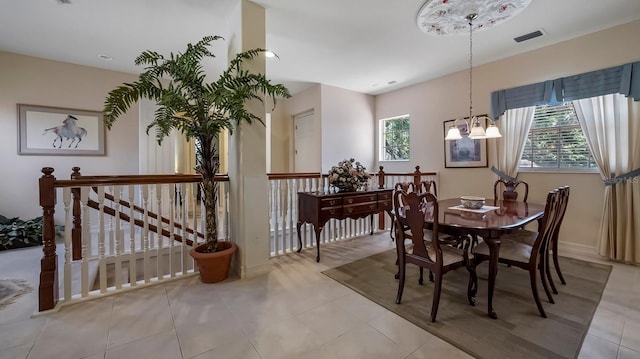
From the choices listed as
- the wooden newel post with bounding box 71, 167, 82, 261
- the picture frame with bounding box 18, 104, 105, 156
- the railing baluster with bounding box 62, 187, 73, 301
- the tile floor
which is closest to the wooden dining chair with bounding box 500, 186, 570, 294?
the tile floor

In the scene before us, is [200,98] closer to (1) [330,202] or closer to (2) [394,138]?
(1) [330,202]

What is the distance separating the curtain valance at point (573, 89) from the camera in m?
2.92

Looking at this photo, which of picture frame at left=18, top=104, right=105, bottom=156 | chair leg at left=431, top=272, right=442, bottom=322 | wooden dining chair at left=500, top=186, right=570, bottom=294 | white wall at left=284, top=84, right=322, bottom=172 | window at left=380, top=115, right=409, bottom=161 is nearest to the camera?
chair leg at left=431, top=272, right=442, bottom=322

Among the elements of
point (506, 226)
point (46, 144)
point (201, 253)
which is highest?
point (46, 144)

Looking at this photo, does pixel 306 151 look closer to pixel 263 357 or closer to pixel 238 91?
pixel 238 91

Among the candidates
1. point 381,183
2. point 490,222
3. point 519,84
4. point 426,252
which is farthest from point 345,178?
point 519,84

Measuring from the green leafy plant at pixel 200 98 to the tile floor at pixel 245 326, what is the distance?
0.66 meters

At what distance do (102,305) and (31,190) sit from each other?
328 cm

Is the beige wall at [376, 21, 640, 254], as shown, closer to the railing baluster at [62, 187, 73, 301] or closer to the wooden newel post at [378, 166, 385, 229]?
the wooden newel post at [378, 166, 385, 229]

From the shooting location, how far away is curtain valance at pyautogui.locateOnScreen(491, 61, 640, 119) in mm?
2924

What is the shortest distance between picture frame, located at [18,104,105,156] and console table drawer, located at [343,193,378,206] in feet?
13.7

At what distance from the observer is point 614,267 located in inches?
113

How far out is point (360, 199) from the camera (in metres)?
3.51

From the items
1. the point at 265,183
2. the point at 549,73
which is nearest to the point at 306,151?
the point at 265,183
